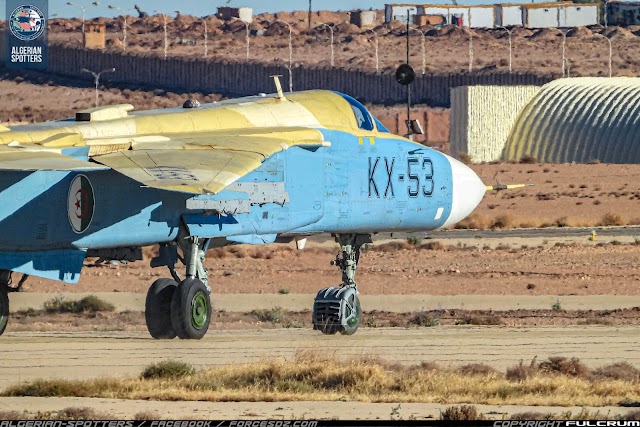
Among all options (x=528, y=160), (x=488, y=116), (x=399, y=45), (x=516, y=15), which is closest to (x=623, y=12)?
(x=516, y=15)

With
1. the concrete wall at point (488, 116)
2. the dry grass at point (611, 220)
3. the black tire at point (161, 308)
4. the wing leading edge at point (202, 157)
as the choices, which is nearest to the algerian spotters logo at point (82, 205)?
the wing leading edge at point (202, 157)

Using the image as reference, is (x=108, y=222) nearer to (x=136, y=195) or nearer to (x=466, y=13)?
(x=136, y=195)

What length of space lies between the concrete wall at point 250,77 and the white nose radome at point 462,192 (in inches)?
3629

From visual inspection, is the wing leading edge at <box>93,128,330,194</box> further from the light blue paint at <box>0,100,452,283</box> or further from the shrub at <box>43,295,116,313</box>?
the shrub at <box>43,295,116,313</box>

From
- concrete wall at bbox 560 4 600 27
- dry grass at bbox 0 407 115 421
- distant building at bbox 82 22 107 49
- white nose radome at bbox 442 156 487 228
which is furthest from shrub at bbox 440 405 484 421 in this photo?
concrete wall at bbox 560 4 600 27

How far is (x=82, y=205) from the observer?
22.2 m

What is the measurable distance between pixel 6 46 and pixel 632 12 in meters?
82.7

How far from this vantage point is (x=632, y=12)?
608 feet

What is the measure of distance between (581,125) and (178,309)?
6939 centimetres

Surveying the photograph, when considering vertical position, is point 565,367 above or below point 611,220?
below

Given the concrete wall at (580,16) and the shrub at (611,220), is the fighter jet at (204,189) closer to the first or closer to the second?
the shrub at (611,220)

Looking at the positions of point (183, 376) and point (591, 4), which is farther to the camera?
point (591, 4)

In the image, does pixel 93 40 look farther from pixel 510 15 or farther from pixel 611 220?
pixel 611 220

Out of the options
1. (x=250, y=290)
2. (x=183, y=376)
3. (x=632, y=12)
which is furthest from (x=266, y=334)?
(x=632, y=12)
